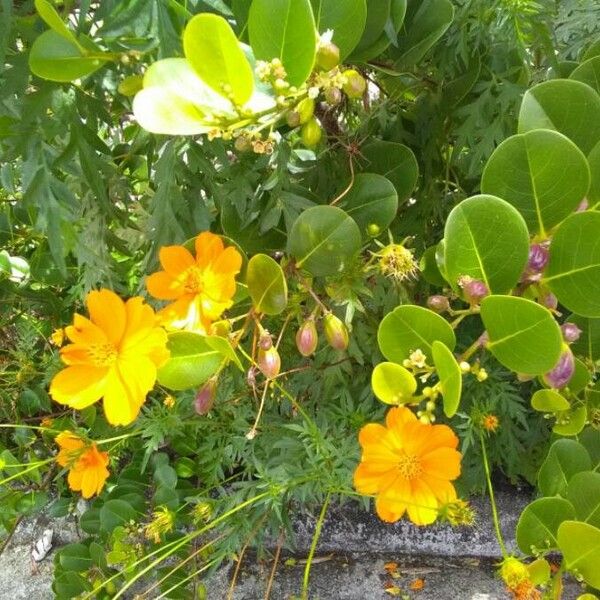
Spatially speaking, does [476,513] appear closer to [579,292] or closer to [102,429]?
[102,429]

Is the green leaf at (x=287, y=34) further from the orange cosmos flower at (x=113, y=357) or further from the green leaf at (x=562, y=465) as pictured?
the green leaf at (x=562, y=465)

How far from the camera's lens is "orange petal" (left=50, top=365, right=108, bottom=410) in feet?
1.94

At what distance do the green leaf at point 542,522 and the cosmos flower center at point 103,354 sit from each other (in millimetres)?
388

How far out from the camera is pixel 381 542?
3.78 feet

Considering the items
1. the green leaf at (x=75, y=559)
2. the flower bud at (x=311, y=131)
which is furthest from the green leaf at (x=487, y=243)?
the green leaf at (x=75, y=559)

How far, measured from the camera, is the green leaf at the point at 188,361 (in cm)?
56

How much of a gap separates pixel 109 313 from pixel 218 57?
0.79 ft

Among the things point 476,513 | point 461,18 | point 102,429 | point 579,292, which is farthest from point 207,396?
point 476,513

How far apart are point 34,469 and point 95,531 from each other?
0.15 metres

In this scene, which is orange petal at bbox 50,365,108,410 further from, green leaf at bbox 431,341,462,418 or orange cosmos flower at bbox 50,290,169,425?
green leaf at bbox 431,341,462,418

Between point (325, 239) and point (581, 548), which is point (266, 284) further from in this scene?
point (581, 548)

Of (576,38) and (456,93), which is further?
(576,38)

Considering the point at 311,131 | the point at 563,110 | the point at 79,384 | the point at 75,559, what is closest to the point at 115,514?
the point at 75,559

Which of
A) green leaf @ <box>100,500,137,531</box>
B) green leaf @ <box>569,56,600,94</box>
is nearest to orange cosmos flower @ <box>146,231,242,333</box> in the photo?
green leaf @ <box>569,56,600,94</box>
